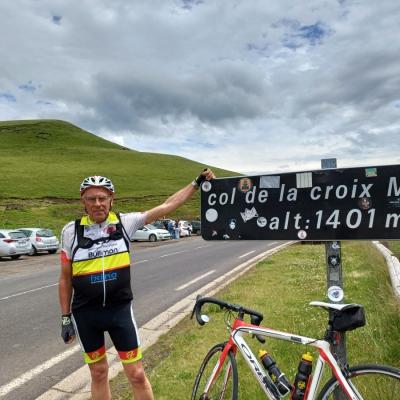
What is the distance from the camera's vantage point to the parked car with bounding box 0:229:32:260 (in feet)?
67.8

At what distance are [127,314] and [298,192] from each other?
159cm

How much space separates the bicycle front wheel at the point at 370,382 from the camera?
2.46 m

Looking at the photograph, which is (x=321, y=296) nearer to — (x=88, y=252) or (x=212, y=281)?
(x=212, y=281)

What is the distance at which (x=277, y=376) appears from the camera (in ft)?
9.41

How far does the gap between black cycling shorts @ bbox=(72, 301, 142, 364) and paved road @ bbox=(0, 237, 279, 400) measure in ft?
5.70

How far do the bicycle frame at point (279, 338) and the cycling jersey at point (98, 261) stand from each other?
0.87 metres

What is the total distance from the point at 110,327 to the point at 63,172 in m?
77.1

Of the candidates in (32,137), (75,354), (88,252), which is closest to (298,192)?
(88,252)

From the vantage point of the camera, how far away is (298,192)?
3.10 meters

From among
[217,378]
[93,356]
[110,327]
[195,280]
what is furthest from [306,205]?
[195,280]

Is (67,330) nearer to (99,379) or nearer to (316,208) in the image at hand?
(99,379)

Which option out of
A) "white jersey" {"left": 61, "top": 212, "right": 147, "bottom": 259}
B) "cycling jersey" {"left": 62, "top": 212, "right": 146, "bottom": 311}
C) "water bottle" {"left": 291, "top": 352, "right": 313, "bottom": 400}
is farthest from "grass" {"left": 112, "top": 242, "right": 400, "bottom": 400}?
"white jersey" {"left": 61, "top": 212, "right": 147, "bottom": 259}

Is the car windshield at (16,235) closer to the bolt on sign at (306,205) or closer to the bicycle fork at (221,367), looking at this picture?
the bicycle fork at (221,367)

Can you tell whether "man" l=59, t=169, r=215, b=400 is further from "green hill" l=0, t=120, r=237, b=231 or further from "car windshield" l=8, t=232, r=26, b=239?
"green hill" l=0, t=120, r=237, b=231
